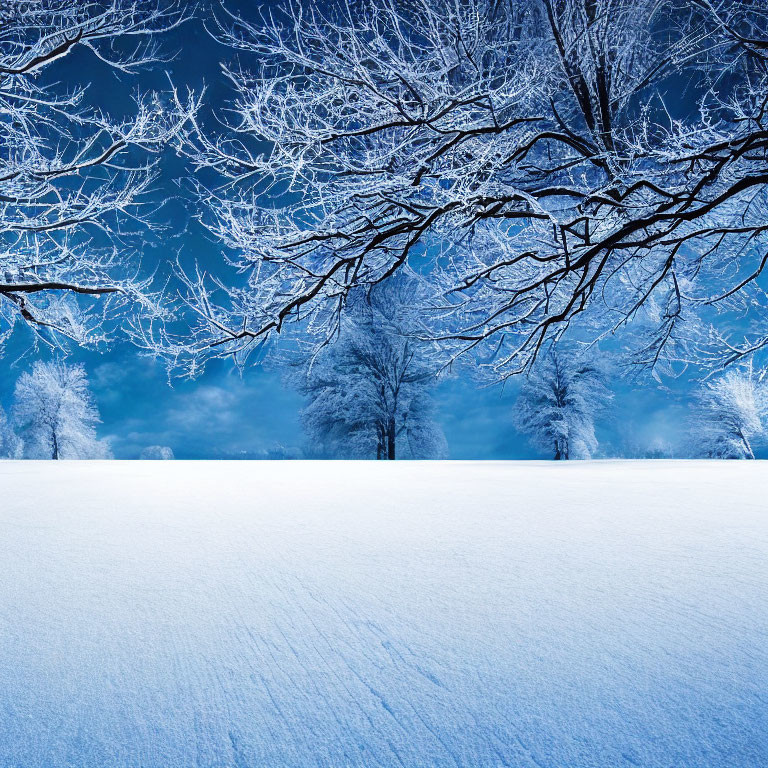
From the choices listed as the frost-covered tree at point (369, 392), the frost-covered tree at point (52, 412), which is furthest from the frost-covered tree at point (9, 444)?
the frost-covered tree at point (369, 392)

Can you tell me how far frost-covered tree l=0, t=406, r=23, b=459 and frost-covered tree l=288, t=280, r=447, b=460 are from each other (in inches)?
686

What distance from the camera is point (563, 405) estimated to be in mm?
22391

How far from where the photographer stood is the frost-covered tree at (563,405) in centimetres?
2167

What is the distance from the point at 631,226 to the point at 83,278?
21.9 ft

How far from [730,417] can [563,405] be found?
27.6 ft

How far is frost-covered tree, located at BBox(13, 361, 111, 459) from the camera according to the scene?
27.1 meters

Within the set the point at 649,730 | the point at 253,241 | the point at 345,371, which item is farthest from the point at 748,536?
the point at 345,371

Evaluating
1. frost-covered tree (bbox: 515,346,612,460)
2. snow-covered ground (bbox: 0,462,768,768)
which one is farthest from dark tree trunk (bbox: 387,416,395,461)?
snow-covered ground (bbox: 0,462,768,768)

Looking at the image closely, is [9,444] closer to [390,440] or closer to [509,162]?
[390,440]

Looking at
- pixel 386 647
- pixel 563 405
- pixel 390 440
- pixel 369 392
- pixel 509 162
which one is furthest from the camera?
pixel 563 405

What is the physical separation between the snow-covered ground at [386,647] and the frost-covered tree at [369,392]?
17136 millimetres

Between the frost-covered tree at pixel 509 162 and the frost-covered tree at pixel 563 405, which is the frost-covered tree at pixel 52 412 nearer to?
the frost-covered tree at pixel 563 405

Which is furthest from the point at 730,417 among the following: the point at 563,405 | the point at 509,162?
the point at 509,162

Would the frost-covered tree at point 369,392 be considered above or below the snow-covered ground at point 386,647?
above
